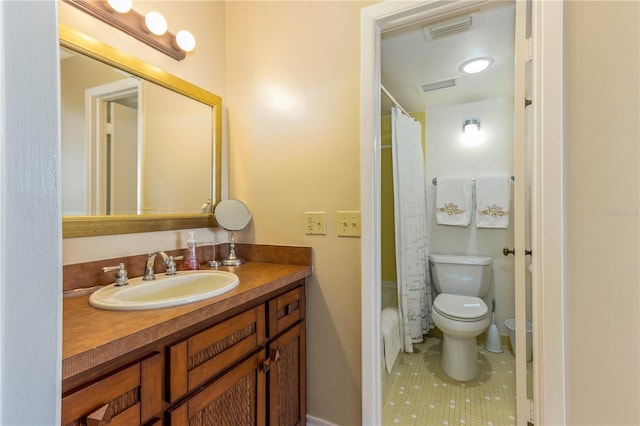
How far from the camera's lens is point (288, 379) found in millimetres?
1269

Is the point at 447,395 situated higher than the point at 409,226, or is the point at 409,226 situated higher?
the point at 409,226

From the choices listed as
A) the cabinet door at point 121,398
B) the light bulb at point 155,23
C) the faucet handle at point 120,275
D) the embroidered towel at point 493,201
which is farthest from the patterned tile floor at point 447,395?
the light bulb at point 155,23

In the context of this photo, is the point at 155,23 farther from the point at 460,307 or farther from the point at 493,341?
the point at 493,341

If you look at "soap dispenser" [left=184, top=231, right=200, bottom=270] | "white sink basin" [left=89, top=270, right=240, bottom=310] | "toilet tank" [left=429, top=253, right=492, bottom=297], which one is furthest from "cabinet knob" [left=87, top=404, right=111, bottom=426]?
"toilet tank" [left=429, top=253, right=492, bottom=297]

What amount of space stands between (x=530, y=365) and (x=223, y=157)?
5.69 feet

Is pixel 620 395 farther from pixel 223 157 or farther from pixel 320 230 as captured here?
pixel 223 157

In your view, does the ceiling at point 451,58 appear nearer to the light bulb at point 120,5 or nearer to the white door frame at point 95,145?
the light bulb at point 120,5

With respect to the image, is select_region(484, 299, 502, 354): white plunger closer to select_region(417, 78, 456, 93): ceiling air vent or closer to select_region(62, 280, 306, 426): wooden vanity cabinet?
select_region(62, 280, 306, 426): wooden vanity cabinet

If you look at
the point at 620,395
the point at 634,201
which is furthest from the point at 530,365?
the point at 634,201

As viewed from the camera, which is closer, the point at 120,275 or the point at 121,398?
the point at 121,398

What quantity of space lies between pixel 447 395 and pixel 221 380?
1.52 metres

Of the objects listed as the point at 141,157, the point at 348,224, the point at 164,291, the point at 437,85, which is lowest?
the point at 164,291

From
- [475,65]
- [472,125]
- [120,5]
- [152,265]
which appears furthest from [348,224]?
[472,125]

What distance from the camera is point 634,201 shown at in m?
0.84
